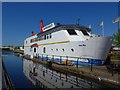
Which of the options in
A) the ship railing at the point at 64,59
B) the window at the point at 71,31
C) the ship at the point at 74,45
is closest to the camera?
the ship at the point at 74,45

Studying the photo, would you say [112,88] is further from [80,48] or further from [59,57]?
[59,57]

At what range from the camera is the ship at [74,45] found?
47.8 ft

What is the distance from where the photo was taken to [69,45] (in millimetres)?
17156

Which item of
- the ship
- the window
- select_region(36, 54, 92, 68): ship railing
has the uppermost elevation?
the window

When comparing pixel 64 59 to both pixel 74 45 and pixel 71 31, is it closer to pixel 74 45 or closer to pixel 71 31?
pixel 74 45

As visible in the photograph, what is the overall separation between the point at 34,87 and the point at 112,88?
4.78 m

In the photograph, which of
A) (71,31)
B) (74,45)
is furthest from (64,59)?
(71,31)

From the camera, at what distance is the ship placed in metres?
14.6

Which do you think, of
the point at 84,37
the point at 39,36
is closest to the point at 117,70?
the point at 84,37

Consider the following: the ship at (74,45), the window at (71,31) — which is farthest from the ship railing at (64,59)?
the window at (71,31)

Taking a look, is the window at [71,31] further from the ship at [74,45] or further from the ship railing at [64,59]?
the ship railing at [64,59]

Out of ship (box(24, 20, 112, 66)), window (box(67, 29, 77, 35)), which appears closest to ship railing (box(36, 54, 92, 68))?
ship (box(24, 20, 112, 66))

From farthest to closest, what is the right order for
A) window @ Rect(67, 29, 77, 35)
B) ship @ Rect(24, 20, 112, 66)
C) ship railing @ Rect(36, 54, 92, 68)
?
1. window @ Rect(67, 29, 77, 35)
2. ship railing @ Rect(36, 54, 92, 68)
3. ship @ Rect(24, 20, 112, 66)

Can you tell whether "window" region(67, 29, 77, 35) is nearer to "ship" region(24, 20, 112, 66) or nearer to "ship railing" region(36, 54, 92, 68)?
"ship" region(24, 20, 112, 66)
